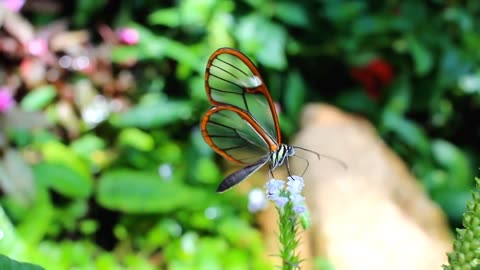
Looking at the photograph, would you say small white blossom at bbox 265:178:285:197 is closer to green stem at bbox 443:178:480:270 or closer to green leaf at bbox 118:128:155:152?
green stem at bbox 443:178:480:270

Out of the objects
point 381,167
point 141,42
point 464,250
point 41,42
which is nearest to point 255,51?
point 141,42

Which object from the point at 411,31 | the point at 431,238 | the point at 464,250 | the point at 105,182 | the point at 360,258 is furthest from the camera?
the point at 411,31

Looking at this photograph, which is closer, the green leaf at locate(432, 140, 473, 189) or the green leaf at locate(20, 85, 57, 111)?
the green leaf at locate(20, 85, 57, 111)

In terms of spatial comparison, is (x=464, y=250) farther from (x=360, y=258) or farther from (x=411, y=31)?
(x=411, y=31)

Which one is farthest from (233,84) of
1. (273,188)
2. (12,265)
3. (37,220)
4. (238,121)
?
(37,220)

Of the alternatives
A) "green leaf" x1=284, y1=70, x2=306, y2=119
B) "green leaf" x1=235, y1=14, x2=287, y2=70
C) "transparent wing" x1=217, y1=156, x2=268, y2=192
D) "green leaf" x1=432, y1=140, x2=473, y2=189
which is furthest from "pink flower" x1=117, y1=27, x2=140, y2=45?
"transparent wing" x1=217, y1=156, x2=268, y2=192
